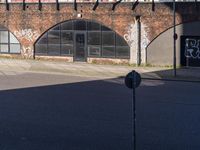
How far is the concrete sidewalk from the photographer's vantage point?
28.8 meters

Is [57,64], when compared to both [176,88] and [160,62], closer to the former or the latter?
[160,62]

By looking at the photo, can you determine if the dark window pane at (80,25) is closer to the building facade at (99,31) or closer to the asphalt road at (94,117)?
the building facade at (99,31)

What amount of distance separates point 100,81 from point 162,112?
10292 millimetres

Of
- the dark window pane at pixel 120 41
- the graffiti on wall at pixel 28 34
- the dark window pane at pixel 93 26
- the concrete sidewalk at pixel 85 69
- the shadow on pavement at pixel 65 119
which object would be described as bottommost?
the shadow on pavement at pixel 65 119

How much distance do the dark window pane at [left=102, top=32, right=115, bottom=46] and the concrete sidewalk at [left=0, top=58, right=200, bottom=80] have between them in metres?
1.84

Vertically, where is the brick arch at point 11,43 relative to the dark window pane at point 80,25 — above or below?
below

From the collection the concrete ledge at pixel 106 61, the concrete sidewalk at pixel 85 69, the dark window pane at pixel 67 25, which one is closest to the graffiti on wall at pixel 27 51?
the concrete sidewalk at pixel 85 69

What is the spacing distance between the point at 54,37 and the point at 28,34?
2103 mm

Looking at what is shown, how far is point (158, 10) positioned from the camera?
108 ft

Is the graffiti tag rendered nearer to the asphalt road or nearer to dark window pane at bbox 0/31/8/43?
dark window pane at bbox 0/31/8/43

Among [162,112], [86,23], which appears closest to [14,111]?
[162,112]

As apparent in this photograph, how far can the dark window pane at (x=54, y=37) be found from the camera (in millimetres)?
37119

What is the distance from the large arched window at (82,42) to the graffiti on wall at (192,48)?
409 cm

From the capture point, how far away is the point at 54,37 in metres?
37.3
